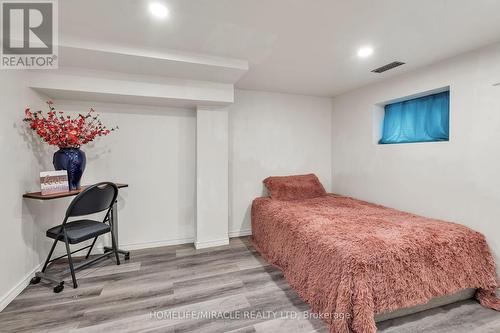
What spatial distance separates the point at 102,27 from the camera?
1695mm

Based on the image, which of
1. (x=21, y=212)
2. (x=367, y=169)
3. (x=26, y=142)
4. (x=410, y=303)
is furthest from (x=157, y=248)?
(x=367, y=169)

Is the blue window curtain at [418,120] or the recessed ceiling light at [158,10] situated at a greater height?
the recessed ceiling light at [158,10]

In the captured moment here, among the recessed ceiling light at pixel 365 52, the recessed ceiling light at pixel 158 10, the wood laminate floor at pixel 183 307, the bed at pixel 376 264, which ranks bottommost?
the wood laminate floor at pixel 183 307

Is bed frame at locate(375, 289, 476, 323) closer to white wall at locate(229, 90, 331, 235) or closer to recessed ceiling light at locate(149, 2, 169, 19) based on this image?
white wall at locate(229, 90, 331, 235)

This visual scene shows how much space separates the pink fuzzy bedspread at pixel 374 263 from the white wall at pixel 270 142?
1.15m

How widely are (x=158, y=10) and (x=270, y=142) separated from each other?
2290 millimetres

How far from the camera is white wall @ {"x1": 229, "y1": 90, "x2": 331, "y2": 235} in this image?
332cm

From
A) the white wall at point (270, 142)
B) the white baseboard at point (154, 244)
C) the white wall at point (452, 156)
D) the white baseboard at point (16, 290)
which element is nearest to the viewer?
the white baseboard at point (16, 290)

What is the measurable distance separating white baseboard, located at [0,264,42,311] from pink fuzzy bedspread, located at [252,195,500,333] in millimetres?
2327

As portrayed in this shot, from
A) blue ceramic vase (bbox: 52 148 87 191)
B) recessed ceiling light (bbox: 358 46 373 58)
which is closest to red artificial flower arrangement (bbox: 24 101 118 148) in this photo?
blue ceramic vase (bbox: 52 148 87 191)

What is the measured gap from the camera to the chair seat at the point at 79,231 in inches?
79.2

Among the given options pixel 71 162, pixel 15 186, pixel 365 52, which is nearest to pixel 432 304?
pixel 365 52

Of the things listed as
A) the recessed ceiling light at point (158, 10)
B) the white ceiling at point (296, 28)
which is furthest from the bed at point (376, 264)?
the recessed ceiling light at point (158, 10)

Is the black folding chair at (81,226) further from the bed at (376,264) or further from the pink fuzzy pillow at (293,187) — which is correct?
the pink fuzzy pillow at (293,187)
